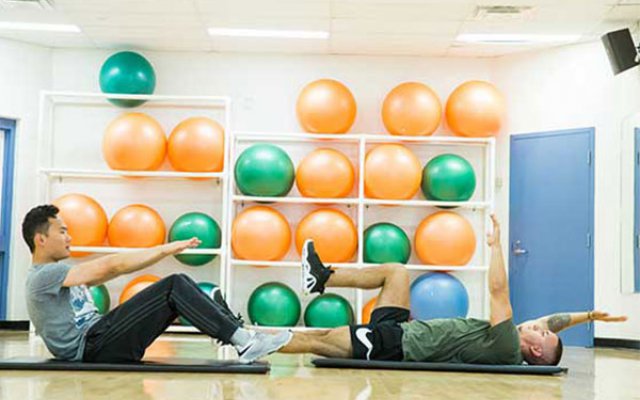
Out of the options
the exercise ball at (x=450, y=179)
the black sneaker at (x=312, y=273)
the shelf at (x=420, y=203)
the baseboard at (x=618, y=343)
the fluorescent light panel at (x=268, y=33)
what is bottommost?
the baseboard at (x=618, y=343)

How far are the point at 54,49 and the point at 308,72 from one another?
2693mm

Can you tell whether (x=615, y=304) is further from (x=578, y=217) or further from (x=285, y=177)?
(x=285, y=177)

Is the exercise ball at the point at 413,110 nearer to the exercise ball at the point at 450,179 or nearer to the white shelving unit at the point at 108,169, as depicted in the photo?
the exercise ball at the point at 450,179

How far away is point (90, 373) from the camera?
430 centimetres

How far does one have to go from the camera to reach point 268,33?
26.7ft

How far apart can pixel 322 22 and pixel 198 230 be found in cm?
227

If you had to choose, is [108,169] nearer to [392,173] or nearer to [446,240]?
[392,173]

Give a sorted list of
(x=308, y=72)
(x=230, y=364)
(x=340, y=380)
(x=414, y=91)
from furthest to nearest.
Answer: (x=308, y=72), (x=414, y=91), (x=230, y=364), (x=340, y=380)

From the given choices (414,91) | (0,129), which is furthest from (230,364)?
(0,129)

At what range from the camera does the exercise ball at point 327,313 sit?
7.91 m

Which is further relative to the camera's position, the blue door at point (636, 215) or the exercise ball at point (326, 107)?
the exercise ball at point (326, 107)

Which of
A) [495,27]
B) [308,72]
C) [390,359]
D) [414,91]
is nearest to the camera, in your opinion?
[390,359]

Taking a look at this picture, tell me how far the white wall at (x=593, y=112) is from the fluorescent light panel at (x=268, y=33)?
2.02m

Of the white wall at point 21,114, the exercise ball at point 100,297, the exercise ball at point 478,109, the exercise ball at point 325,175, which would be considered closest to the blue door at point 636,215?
the exercise ball at point 478,109
